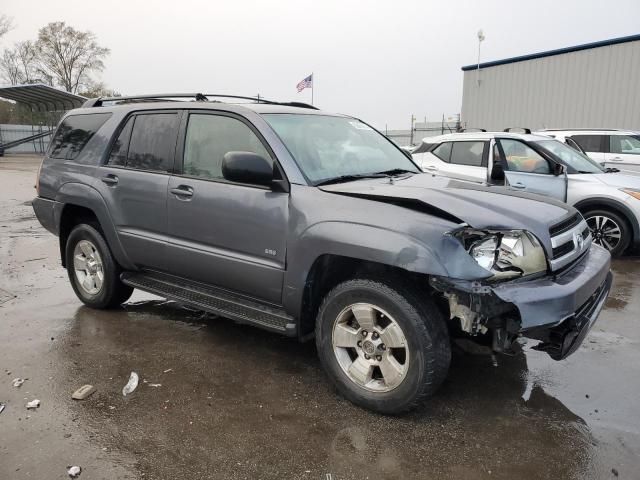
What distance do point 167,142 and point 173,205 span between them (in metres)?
0.56

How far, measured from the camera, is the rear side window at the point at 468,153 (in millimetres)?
7953

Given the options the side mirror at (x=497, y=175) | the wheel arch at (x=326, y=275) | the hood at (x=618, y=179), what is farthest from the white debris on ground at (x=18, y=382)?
the hood at (x=618, y=179)

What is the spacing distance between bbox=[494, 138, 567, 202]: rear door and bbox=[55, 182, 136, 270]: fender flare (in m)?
4.51

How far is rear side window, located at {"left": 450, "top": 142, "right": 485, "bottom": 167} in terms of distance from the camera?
7.95m

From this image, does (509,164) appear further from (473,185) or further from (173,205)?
(173,205)

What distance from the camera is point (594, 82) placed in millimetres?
18062

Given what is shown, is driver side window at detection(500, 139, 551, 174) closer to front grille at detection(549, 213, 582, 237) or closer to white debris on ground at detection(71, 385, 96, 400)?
front grille at detection(549, 213, 582, 237)

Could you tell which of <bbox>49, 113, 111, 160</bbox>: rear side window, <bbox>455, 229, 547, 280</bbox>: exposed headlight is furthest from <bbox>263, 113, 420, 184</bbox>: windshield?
<bbox>49, 113, 111, 160</bbox>: rear side window

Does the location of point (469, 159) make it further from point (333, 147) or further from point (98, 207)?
point (98, 207)

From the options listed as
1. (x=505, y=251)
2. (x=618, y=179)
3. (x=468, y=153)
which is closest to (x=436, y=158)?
(x=468, y=153)

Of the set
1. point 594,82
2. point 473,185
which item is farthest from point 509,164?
point 594,82

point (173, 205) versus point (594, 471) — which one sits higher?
point (173, 205)

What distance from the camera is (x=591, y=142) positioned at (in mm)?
10414

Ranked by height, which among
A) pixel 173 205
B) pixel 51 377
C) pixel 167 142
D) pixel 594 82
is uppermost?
pixel 594 82
